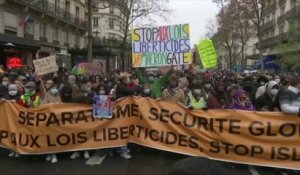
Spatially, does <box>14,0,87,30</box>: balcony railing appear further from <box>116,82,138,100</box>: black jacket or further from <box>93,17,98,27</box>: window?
<box>93,17,98,27</box>: window

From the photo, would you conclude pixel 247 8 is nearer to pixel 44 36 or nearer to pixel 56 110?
pixel 44 36

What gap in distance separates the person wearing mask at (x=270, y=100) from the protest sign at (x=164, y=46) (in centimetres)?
217

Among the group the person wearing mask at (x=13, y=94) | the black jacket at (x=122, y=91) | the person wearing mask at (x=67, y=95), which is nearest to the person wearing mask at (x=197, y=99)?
the black jacket at (x=122, y=91)

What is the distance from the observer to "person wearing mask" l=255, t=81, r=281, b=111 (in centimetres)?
955

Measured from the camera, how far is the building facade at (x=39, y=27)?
105 feet

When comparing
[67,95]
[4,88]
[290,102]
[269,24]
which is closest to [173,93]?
[67,95]

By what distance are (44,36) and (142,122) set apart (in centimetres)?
3708

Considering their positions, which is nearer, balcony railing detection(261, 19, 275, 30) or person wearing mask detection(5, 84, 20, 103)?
person wearing mask detection(5, 84, 20, 103)

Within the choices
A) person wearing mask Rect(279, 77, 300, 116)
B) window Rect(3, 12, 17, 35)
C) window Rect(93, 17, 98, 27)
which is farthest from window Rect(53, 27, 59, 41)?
window Rect(93, 17, 98, 27)

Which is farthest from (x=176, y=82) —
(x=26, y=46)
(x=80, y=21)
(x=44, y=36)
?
(x=80, y=21)

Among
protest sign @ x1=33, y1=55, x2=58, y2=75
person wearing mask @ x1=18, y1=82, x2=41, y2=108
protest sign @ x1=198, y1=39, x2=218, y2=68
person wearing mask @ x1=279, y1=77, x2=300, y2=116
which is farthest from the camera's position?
protest sign @ x1=198, y1=39, x2=218, y2=68

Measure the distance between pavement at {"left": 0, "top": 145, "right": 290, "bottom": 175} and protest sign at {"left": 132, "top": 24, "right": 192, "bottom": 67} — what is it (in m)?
2.37

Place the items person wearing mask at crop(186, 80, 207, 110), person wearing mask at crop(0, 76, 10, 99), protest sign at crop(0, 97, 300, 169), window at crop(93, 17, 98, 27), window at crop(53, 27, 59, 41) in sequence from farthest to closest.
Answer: window at crop(93, 17, 98, 27) < window at crop(53, 27, 59, 41) < person wearing mask at crop(0, 76, 10, 99) < person wearing mask at crop(186, 80, 207, 110) < protest sign at crop(0, 97, 300, 169)

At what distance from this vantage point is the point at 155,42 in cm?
1166
